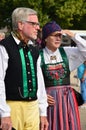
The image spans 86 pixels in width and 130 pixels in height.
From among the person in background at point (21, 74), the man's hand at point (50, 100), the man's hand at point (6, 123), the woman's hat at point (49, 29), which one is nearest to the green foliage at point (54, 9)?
the woman's hat at point (49, 29)

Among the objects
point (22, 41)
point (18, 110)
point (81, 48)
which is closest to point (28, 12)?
point (22, 41)

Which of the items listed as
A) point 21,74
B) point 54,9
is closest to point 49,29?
point 21,74

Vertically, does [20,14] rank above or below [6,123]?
above

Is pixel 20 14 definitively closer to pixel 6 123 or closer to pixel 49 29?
pixel 6 123

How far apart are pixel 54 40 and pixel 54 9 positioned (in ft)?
100

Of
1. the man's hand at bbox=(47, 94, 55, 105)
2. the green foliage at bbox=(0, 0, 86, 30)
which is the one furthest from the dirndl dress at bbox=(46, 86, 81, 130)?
the green foliage at bbox=(0, 0, 86, 30)

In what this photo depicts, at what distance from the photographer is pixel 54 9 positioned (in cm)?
3528

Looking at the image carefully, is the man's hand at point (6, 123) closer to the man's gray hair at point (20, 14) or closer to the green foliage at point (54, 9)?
the man's gray hair at point (20, 14)

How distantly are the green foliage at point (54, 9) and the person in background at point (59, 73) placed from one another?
93.0 ft

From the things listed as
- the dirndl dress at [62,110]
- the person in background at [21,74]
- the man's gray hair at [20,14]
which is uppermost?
the man's gray hair at [20,14]

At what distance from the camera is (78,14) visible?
36062 mm

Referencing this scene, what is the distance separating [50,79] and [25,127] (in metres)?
0.97

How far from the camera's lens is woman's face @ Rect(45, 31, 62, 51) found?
16.4 ft

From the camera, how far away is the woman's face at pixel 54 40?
5.00 m
